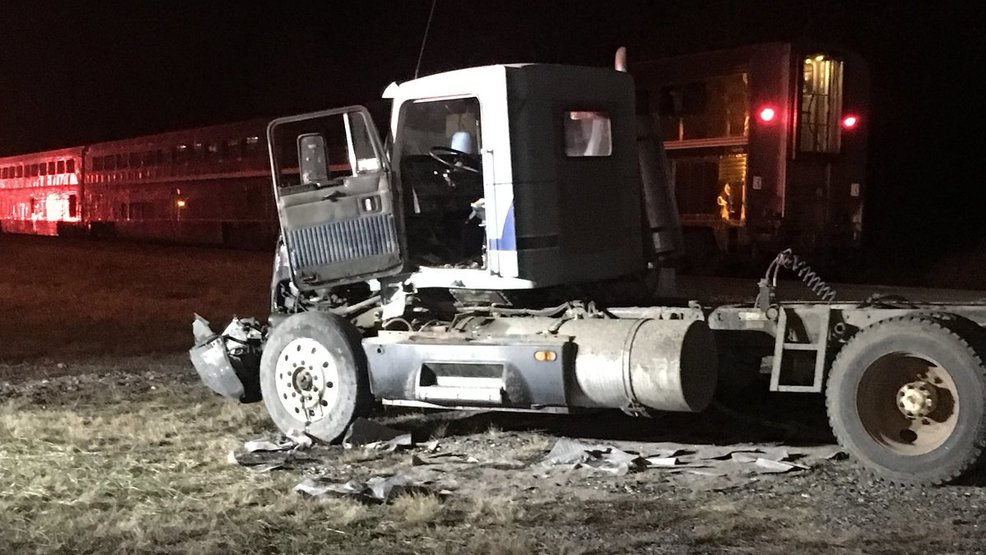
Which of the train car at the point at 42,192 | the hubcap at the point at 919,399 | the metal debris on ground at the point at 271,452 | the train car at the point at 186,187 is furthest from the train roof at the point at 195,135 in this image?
the hubcap at the point at 919,399

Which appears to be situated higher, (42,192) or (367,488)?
(42,192)

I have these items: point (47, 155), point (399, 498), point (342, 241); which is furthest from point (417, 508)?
point (47, 155)

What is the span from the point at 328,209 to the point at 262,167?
76.6 ft

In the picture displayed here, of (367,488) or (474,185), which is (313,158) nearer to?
(474,185)

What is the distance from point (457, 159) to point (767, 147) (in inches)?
471

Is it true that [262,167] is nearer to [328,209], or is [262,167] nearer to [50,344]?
[50,344]

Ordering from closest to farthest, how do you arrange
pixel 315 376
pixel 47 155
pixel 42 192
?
pixel 315 376, pixel 47 155, pixel 42 192

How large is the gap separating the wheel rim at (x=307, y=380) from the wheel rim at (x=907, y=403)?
373 cm

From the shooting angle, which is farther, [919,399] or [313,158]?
[313,158]

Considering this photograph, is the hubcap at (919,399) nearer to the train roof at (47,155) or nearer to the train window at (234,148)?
the train window at (234,148)

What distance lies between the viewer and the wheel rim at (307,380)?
8234 millimetres

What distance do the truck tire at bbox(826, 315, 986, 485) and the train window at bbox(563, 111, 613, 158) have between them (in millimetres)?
2418

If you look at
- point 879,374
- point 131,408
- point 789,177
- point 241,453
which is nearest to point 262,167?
point 789,177

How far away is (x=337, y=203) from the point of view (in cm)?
835
